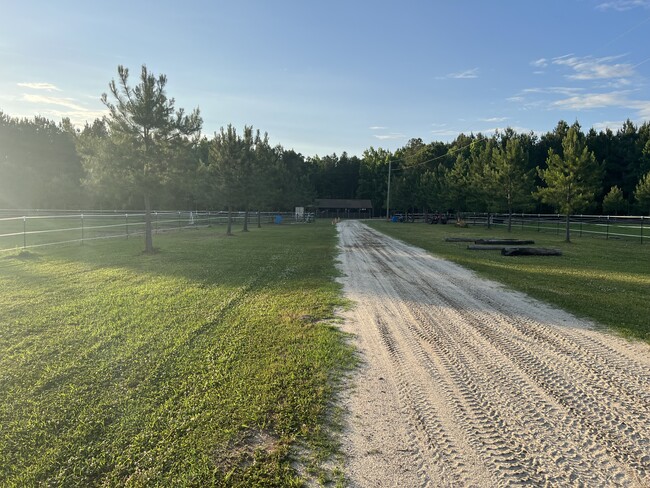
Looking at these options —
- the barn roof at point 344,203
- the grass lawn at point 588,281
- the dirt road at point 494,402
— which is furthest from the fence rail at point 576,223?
the dirt road at point 494,402

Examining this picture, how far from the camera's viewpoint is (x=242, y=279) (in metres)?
9.80

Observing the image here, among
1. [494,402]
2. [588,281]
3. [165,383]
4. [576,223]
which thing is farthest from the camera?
[576,223]

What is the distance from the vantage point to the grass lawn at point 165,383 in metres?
2.72

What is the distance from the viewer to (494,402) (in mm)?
3607

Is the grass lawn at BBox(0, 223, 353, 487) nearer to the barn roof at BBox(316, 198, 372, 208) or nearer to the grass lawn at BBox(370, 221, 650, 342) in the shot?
the grass lawn at BBox(370, 221, 650, 342)

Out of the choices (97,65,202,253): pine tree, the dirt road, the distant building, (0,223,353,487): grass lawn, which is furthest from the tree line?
the dirt road

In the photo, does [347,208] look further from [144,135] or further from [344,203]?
[144,135]

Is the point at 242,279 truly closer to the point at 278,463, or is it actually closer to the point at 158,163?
the point at 278,463

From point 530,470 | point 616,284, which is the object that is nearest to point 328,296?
point 530,470

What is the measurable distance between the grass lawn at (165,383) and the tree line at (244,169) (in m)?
8.07

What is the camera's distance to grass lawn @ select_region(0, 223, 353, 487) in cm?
272

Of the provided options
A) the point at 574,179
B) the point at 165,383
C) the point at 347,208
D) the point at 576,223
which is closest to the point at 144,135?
the point at 165,383

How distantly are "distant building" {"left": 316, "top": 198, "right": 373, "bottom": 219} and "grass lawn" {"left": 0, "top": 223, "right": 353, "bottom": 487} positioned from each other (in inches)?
3172

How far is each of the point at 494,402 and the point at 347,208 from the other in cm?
8725
